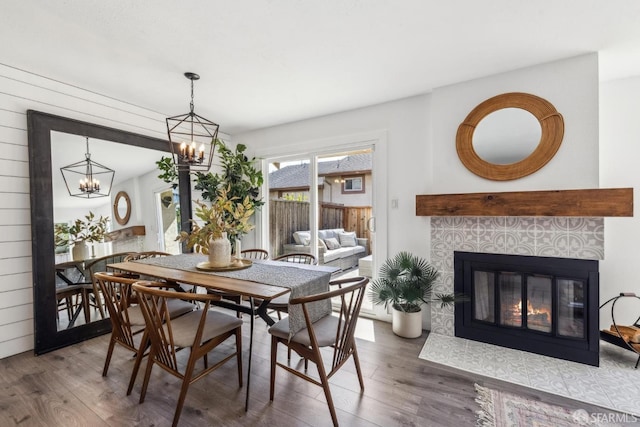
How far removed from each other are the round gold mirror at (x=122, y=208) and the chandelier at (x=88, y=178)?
12 centimetres

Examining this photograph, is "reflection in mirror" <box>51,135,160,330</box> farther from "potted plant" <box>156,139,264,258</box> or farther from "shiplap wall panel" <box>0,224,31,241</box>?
"potted plant" <box>156,139,264,258</box>

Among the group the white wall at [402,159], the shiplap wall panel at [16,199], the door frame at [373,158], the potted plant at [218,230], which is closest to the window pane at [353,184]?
the door frame at [373,158]

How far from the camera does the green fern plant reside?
2.74 meters

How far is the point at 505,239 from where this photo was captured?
8.52 feet

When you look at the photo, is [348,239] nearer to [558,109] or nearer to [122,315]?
[558,109]

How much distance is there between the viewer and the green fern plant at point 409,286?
2.74m

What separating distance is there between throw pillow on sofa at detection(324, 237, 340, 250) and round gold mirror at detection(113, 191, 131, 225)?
2.48m

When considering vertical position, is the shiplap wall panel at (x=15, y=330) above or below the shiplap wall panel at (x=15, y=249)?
below

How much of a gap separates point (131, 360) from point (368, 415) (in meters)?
2.03

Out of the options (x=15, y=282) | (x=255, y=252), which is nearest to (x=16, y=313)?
(x=15, y=282)

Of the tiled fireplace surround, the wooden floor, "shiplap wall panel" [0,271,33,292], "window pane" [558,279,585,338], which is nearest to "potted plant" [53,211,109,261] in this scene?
"shiplap wall panel" [0,271,33,292]

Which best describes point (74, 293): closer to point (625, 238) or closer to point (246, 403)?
point (246, 403)

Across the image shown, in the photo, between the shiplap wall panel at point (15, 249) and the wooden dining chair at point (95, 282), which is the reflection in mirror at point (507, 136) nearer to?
the wooden dining chair at point (95, 282)

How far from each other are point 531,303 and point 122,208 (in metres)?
4.31
